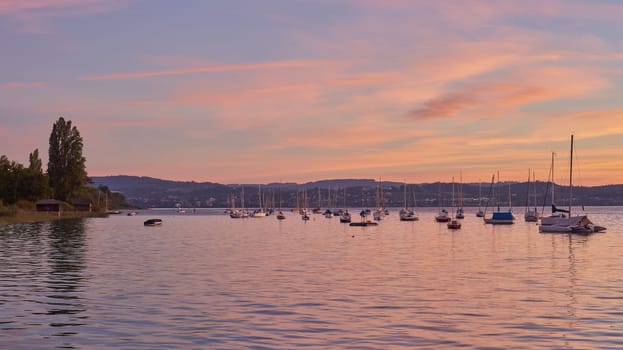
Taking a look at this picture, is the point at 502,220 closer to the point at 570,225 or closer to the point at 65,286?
the point at 570,225

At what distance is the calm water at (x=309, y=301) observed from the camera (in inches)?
1116

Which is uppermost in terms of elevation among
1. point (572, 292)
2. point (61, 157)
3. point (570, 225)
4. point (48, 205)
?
point (61, 157)

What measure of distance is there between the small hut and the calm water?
12917 cm

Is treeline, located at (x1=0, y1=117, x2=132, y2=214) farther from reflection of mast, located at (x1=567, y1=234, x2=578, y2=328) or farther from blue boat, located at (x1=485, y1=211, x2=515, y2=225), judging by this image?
reflection of mast, located at (x1=567, y1=234, x2=578, y2=328)

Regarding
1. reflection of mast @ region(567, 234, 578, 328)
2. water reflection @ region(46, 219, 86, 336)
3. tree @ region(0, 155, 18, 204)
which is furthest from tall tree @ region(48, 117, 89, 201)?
reflection of mast @ region(567, 234, 578, 328)

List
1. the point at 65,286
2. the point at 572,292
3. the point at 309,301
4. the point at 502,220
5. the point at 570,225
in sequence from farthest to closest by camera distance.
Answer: the point at 502,220
the point at 570,225
the point at 65,286
the point at 572,292
the point at 309,301

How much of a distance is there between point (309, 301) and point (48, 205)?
561ft

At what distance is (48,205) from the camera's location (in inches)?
7692

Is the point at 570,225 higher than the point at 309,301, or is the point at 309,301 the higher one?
the point at 570,225

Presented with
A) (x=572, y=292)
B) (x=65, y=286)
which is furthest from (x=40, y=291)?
(x=572, y=292)

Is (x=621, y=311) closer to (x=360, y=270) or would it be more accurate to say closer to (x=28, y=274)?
(x=360, y=270)

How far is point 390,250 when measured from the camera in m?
82.2

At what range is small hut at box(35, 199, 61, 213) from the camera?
194m

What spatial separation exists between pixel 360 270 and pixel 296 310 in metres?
21.8
